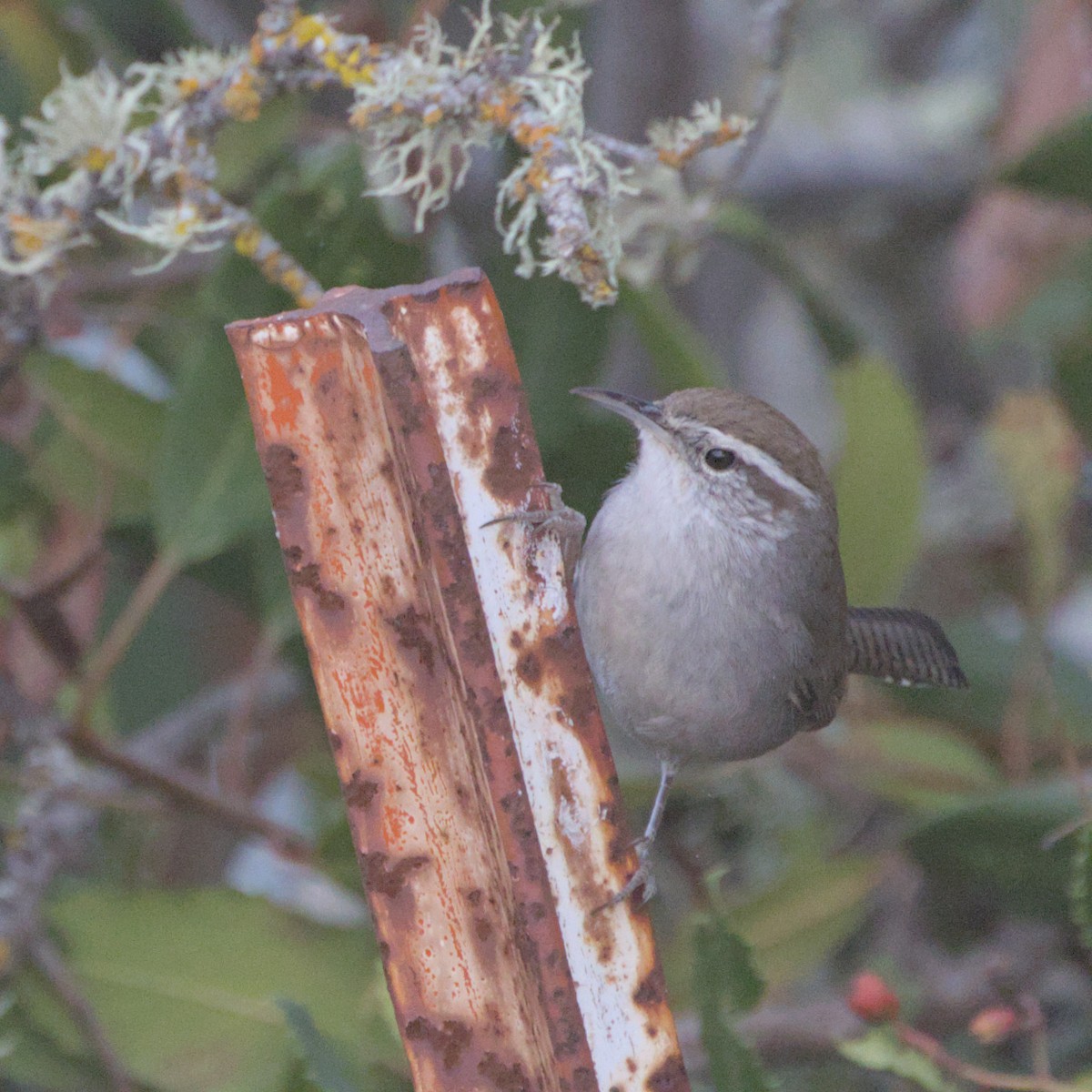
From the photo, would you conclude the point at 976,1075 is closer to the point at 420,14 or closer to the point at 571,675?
the point at 571,675

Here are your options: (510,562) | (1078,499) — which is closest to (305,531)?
(510,562)

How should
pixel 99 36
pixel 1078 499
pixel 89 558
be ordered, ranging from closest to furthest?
pixel 89 558, pixel 99 36, pixel 1078 499

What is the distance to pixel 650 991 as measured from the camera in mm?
892

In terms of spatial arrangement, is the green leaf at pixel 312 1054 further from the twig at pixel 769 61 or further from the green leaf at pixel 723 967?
the twig at pixel 769 61

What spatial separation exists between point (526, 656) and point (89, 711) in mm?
856

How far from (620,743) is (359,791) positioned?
93 centimetres

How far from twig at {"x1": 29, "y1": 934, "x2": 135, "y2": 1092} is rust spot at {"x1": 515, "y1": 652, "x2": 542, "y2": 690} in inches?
37.7

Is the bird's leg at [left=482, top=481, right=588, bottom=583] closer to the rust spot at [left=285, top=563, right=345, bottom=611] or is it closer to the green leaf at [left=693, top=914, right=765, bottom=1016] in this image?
the rust spot at [left=285, top=563, right=345, bottom=611]

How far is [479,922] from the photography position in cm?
91

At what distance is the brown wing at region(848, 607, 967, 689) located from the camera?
1591mm

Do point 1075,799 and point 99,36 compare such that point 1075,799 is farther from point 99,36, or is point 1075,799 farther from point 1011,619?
point 99,36

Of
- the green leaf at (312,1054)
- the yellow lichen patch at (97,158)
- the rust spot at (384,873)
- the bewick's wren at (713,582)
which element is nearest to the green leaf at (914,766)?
the bewick's wren at (713,582)

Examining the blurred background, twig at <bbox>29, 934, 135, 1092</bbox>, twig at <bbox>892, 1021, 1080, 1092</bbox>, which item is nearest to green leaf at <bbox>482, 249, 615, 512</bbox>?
the blurred background

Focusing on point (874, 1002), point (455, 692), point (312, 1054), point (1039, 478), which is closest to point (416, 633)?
point (455, 692)
